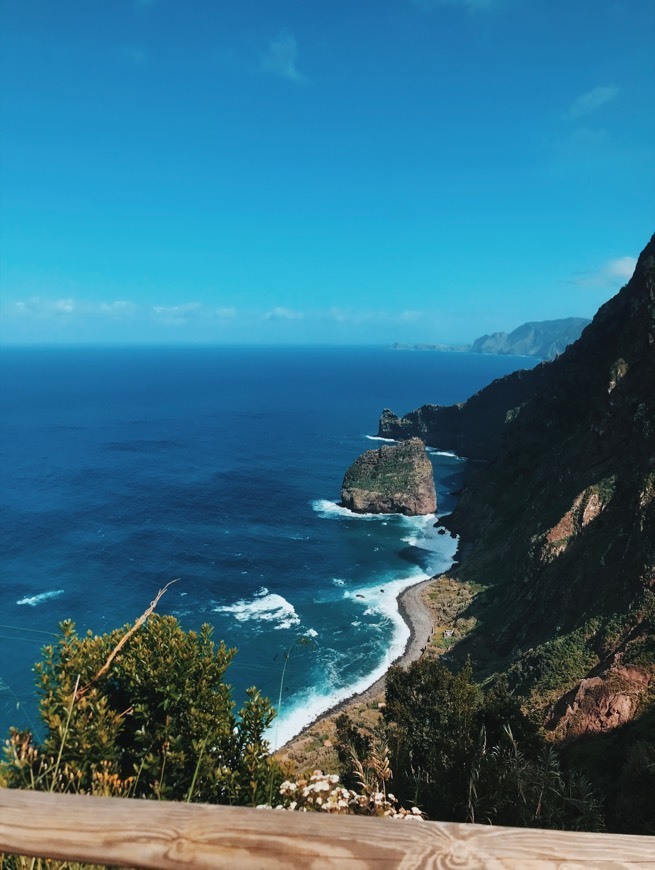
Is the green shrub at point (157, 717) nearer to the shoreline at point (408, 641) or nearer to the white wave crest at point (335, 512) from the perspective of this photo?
the shoreline at point (408, 641)

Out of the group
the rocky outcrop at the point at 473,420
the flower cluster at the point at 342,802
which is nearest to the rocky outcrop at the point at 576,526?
the flower cluster at the point at 342,802

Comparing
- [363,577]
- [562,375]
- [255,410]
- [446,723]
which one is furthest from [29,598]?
[255,410]

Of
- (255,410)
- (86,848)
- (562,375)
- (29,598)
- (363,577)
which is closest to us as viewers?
(86,848)

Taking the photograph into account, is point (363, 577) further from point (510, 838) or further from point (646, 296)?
point (510, 838)

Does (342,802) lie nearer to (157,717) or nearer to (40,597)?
(157,717)

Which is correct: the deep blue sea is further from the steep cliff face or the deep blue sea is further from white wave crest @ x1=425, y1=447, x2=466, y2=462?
the steep cliff face

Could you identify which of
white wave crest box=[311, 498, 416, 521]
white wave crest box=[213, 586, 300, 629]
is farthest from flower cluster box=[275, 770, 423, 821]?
white wave crest box=[311, 498, 416, 521]

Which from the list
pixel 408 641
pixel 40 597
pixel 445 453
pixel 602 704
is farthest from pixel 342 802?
pixel 445 453
